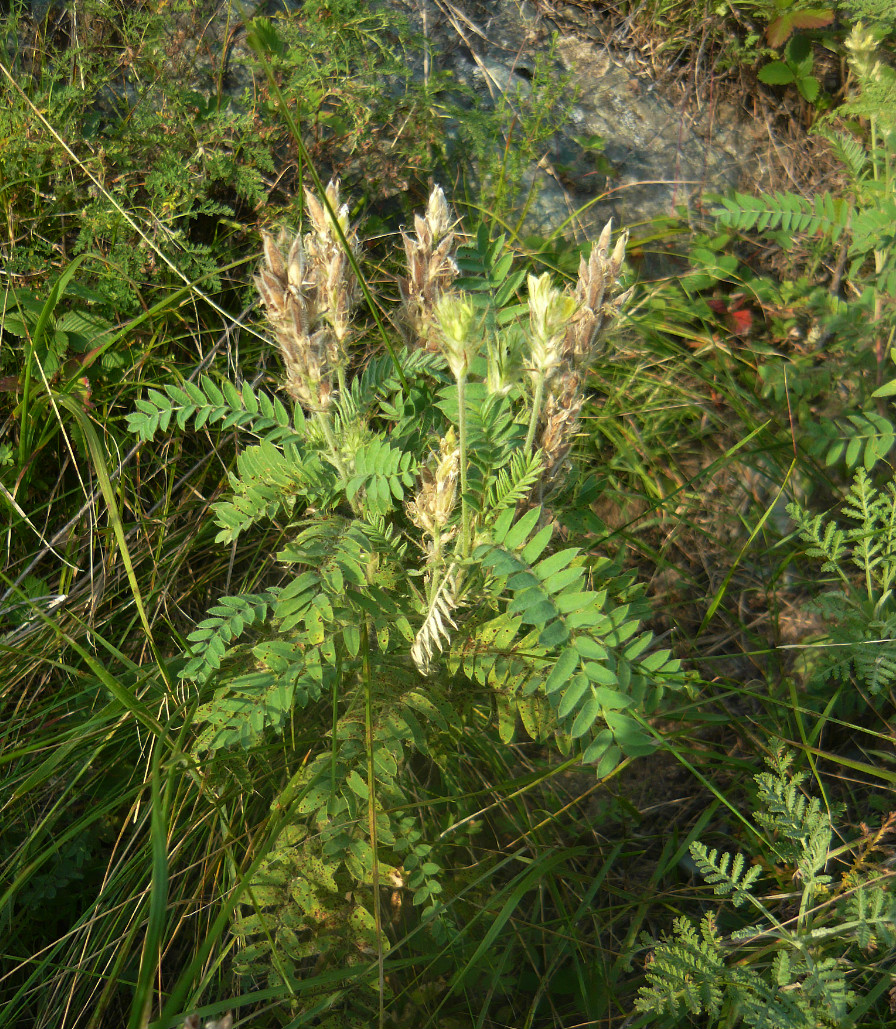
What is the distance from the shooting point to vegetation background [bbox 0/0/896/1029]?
4.72ft

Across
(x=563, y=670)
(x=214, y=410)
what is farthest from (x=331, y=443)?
(x=563, y=670)

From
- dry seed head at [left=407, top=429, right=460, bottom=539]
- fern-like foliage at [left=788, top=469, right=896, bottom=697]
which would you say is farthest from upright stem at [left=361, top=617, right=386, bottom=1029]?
fern-like foliage at [left=788, top=469, right=896, bottom=697]

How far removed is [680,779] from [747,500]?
0.96 meters

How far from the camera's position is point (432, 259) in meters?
1.52

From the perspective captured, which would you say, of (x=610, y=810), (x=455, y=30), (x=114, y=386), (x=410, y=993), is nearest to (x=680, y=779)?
(x=610, y=810)

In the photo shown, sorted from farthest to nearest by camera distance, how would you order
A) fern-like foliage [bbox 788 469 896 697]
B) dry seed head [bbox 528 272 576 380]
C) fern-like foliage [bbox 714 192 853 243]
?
fern-like foliage [bbox 714 192 853 243], fern-like foliage [bbox 788 469 896 697], dry seed head [bbox 528 272 576 380]

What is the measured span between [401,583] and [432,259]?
2.29 feet

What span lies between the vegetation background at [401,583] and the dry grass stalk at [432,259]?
0.01 metres

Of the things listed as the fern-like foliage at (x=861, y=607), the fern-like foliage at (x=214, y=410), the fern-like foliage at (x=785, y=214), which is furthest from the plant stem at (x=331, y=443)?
the fern-like foliage at (x=785, y=214)

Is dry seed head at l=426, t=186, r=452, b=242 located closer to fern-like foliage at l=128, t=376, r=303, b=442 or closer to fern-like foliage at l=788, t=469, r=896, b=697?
fern-like foliage at l=128, t=376, r=303, b=442

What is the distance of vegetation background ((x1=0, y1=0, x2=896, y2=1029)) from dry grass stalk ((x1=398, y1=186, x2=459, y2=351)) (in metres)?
0.01

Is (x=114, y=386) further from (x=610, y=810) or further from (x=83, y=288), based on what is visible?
(x=610, y=810)

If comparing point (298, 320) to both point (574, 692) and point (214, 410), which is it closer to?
point (214, 410)

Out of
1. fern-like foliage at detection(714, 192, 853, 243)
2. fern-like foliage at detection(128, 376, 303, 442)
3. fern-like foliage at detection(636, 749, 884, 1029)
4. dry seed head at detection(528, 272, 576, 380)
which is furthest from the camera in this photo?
fern-like foliage at detection(714, 192, 853, 243)
